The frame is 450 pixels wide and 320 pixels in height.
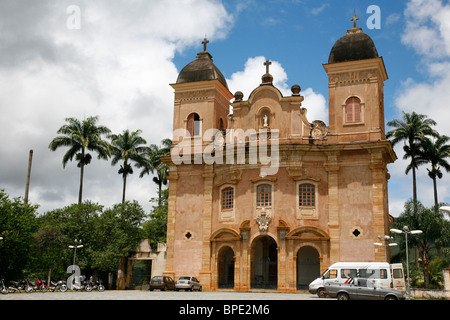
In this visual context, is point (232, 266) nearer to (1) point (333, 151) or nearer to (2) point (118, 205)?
(1) point (333, 151)

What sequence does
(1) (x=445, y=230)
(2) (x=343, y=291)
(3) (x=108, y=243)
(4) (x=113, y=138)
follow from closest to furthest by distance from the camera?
1. (2) (x=343, y=291)
2. (1) (x=445, y=230)
3. (3) (x=108, y=243)
4. (4) (x=113, y=138)

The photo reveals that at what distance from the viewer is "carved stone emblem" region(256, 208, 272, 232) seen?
33.1m

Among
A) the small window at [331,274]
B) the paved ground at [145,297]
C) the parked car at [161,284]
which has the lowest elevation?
the paved ground at [145,297]

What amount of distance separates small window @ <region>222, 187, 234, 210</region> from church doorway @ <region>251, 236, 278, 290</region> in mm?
3201

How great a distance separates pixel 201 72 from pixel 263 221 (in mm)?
12946

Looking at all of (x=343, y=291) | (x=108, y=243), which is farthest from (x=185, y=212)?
(x=343, y=291)

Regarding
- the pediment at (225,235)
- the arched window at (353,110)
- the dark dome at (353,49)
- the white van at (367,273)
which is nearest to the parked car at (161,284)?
the pediment at (225,235)

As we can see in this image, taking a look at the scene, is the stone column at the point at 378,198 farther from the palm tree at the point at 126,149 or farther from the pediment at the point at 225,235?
the palm tree at the point at 126,149

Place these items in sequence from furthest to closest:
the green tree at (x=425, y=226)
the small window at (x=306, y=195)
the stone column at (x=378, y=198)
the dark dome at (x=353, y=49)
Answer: the green tree at (x=425, y=226), the dark dome at (x=353, y=49), the small window at (x=306, y=195), the stone column at (x=378, y=198)

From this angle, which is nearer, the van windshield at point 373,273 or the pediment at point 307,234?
the van windshield at point 373,273

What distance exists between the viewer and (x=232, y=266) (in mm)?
36844

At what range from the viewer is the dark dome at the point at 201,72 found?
126 ft

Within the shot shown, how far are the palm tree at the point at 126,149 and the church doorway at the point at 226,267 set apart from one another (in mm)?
19609
